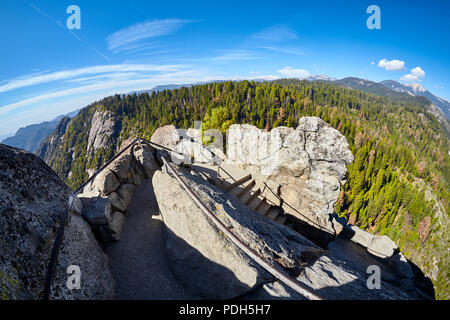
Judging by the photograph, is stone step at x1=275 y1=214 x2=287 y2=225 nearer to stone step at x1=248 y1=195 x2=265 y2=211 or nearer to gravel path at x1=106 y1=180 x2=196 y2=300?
stone step at x1=248 y1=195 x2=265 y2=211

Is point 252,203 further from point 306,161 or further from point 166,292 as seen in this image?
point 306,161

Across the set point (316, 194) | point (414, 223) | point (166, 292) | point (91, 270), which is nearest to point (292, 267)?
point (166, 292)

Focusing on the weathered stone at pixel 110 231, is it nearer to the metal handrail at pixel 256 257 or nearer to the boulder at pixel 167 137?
the metal handrail at pixel 256 257

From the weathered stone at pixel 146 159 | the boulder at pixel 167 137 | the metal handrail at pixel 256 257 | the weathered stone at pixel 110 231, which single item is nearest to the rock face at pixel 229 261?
the metal handrail at pixel 256 257

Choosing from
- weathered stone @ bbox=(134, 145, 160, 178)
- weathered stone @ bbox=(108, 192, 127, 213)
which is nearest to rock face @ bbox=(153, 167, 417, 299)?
weathered stone @ bbox=(108, 192, 127, 213)

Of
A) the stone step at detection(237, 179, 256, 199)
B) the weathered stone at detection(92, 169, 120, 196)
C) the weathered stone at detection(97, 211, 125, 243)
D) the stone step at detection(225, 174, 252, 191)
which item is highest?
the weathered stone at detection(92, 169, 120, 196)
